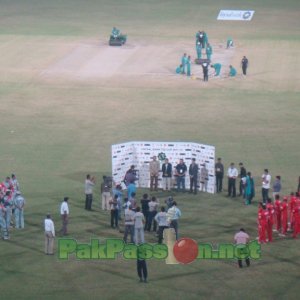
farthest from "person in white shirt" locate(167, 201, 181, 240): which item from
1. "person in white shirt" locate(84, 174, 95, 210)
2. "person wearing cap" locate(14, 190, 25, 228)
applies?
"person wearing cap" locate(14, 190, 25, 228)

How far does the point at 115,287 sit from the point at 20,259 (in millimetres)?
4313

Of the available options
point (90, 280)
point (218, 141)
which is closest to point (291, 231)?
point (90, 280)

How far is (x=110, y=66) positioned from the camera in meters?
76.1

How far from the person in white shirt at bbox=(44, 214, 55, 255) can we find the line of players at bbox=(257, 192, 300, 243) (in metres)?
7.59

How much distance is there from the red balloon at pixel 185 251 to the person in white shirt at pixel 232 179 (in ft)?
22.2

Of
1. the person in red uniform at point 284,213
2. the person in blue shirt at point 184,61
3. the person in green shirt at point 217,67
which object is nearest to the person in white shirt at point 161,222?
the person in red uniform at point 284,213

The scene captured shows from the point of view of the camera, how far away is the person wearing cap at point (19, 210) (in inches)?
1652

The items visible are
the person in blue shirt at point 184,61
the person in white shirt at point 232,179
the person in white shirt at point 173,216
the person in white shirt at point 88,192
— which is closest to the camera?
the person in white shirt at point 173,216

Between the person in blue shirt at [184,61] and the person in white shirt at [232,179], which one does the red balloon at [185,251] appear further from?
the person in blue shirt at [184,61]

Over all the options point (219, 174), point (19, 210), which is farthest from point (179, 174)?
point (19, 210)

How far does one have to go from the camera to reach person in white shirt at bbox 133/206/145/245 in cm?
3984

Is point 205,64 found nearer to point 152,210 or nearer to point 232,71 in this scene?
point 232,71

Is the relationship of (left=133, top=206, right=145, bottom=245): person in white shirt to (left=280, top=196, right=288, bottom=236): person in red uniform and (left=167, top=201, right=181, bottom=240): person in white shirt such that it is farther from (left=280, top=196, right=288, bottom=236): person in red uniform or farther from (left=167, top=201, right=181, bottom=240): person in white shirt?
(left=280, top=196, right=288, bottom=236): person in red uniform

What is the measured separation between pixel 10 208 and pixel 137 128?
1820 centimetres
